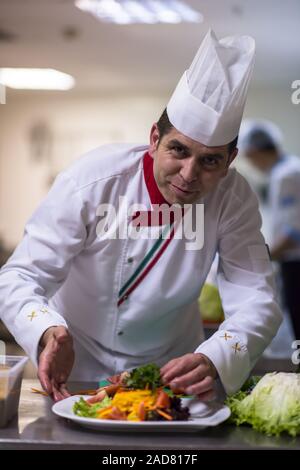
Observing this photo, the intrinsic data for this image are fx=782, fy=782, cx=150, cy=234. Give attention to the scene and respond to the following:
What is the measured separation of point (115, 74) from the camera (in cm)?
710

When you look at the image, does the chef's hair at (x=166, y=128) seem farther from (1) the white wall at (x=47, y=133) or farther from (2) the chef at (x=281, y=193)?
(1) the white wall at (x=47, y=133)

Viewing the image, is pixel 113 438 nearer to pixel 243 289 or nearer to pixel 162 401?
pixel 162 401

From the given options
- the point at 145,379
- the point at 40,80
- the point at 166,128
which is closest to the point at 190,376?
the point at 145,379

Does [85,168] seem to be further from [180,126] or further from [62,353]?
[62,353]

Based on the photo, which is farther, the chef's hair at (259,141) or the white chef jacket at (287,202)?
the chef's hair at (259,141)

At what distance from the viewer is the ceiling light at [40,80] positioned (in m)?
6.67

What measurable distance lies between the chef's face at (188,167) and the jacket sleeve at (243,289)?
17cm

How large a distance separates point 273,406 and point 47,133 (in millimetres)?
7178

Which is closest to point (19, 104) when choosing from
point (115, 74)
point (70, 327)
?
point (115, 74)

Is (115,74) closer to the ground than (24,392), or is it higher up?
higher up

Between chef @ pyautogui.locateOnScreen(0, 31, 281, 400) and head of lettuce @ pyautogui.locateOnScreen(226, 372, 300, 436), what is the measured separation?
123 mm

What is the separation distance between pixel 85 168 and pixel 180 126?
263mm

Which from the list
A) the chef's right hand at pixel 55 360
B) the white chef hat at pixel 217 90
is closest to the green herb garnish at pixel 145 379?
the chef's right hand at pixel 55 360
